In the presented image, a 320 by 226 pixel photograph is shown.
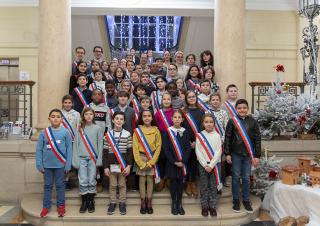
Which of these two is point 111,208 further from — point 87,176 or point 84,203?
point 87,176

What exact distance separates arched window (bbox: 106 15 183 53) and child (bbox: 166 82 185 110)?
9161mm

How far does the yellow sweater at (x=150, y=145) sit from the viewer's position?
5801 mm

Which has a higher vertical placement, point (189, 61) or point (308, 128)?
point (189, 61)

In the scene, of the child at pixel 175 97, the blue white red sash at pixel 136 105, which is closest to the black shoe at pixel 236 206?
the child at pixel 175 97

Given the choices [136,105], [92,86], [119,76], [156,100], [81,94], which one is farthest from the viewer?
[119,76]

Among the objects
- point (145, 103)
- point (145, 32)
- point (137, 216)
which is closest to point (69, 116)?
point (145, 103)

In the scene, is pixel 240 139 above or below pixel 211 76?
below

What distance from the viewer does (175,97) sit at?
6.49 metres

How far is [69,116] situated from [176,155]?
174cm

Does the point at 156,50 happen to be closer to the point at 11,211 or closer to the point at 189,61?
the point at 189,61

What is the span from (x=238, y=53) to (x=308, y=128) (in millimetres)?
1767

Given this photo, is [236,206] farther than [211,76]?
No

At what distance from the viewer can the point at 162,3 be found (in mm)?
12234

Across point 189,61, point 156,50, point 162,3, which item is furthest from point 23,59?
point 189,61
